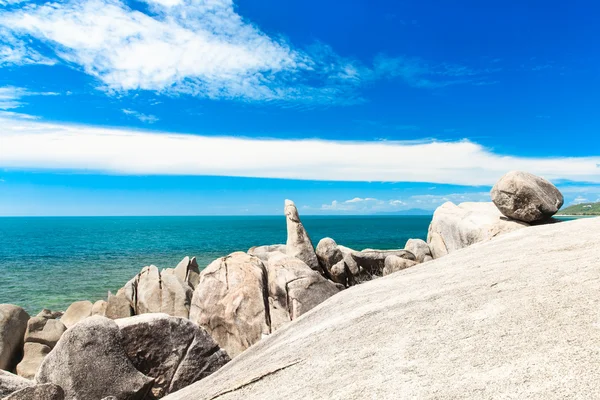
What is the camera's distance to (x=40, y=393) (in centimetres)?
827

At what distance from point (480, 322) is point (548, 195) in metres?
16.5

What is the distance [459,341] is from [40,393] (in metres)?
7.72

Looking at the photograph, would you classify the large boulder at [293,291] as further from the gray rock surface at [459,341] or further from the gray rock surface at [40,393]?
the gray rock surface at [40,393]

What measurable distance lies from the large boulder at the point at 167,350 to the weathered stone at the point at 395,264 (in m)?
16.6

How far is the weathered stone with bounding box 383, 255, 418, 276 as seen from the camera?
86.8 feet

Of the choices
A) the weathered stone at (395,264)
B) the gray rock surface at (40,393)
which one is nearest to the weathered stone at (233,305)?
the gray rock surface at (40,393)

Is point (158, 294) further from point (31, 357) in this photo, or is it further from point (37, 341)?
point (31, 357)

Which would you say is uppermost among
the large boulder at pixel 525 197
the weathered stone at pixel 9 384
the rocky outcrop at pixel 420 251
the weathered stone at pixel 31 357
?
the large boulder at pixel 525 197

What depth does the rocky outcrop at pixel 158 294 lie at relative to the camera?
21.5 meters

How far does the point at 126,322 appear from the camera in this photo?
11094 millimetres

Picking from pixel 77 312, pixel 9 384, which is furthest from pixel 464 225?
pixel 77 312

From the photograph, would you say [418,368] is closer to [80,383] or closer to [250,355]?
[250,355]

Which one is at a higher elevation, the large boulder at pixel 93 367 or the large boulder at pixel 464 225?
the large boulder at pixel 464 225

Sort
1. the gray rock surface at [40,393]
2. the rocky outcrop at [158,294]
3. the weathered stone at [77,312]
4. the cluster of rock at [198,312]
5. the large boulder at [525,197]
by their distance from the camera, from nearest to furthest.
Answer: the gray rock surface at [40,393] < the cluster of rock at [198,312] < the large boulder at [525,197] < the rocky outcrop at [158,294] < the weathered stone at [77,312]
